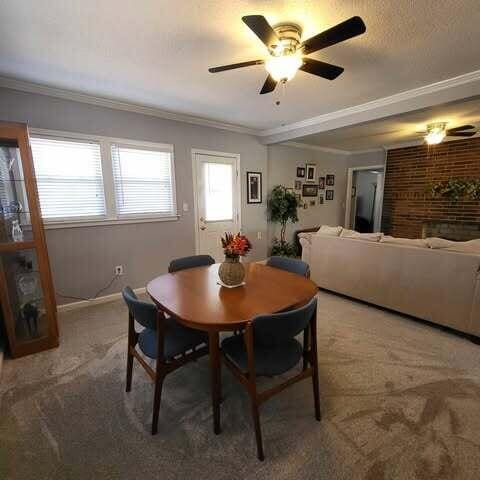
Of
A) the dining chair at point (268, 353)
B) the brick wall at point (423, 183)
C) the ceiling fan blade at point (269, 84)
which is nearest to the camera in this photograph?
the dining chair at point (268, 353)

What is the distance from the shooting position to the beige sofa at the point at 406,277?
226 cm

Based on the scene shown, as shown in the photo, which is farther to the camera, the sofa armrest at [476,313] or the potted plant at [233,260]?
the sofa armrest at [476,313]

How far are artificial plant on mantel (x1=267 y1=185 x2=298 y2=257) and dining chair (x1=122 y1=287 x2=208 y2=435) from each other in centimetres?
337

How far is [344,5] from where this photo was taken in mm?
1537

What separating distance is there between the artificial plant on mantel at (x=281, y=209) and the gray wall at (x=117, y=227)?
2.75 feet

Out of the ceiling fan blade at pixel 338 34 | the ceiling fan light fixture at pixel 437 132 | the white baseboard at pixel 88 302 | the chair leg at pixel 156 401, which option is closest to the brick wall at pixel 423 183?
the ceiling fan light fixture at pixel 437 132

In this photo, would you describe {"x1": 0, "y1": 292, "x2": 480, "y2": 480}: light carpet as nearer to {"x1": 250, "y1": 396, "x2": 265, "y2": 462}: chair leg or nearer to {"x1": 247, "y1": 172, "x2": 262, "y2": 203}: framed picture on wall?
{"x1": 250, "y1": 396, "x2": 265, "y2": 462}: chair leg

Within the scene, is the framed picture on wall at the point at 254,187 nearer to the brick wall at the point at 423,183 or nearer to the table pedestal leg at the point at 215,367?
the brick wall at the point at 423,183

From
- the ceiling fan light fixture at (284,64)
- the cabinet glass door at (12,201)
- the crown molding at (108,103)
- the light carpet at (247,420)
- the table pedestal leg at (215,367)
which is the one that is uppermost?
the crown molding at (108,103)

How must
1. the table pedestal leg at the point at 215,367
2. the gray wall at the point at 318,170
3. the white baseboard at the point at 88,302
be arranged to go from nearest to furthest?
the table pedestal leg at the point at 215,367 → the white baseboard at the point at 88,302 → the gray wall at the point at 318,170

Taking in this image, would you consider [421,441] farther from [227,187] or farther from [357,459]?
[227,187]

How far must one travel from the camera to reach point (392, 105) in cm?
291

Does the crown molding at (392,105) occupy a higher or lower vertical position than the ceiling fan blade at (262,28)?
higher

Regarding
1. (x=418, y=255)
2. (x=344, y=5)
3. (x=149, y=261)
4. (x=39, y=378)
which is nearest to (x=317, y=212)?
(x=418, y=255)
